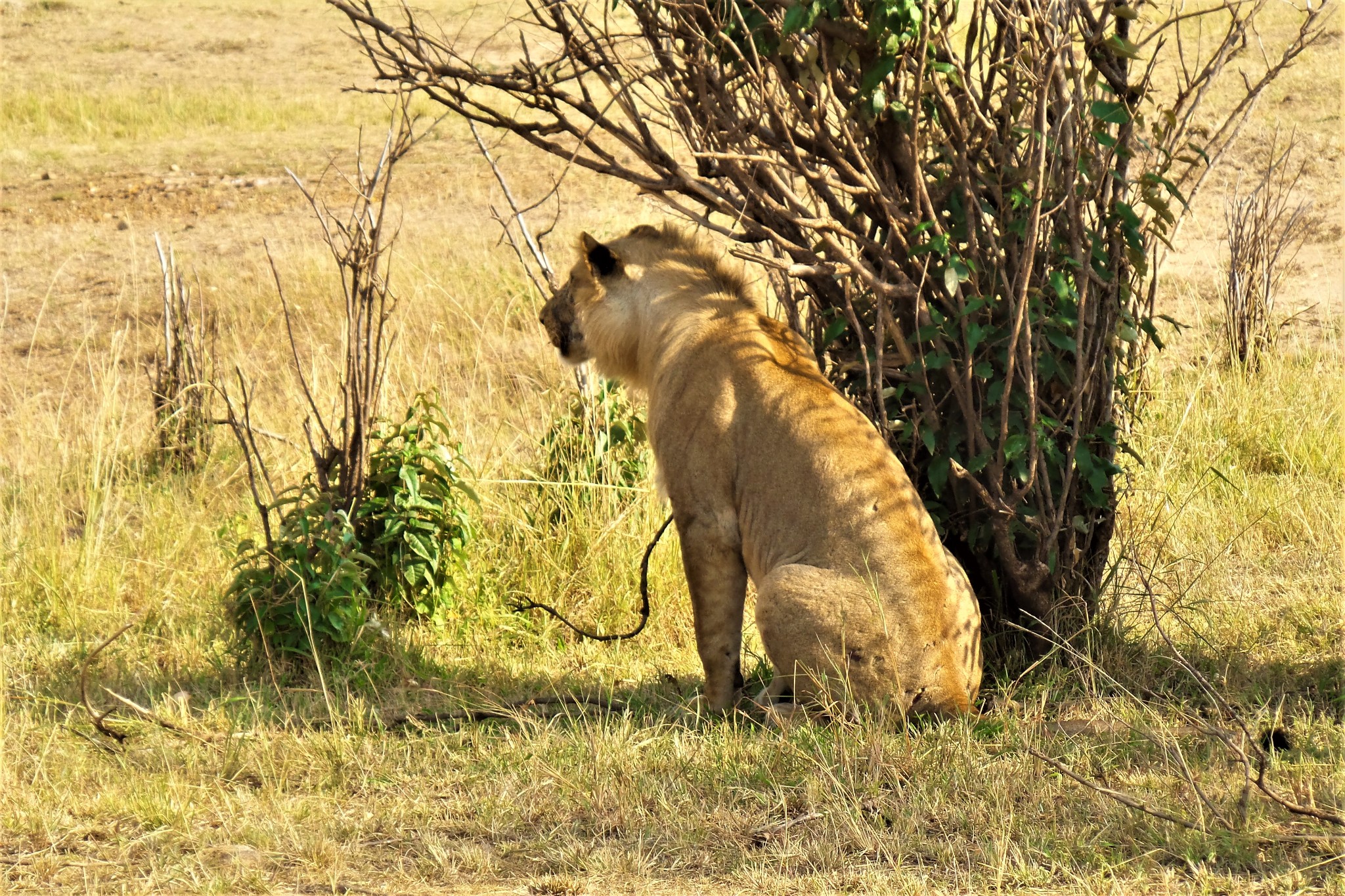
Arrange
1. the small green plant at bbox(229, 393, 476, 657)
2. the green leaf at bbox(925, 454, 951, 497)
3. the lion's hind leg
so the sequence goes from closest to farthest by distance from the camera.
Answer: the lion's hind leg → the green leaf at bbox(925, 454, 951, 497) → the small green plant at bbox(229, 393, 476, 657)

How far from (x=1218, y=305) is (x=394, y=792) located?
7.71m

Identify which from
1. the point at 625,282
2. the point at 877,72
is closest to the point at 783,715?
the point at 625,282

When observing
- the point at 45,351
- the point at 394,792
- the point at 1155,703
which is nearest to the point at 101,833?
the point at 394,792

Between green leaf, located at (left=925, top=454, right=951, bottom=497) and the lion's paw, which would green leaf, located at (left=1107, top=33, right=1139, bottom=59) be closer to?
green leaf, located at (left=925, top=454, right=951, bottom=497)

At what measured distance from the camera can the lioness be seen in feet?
14.7

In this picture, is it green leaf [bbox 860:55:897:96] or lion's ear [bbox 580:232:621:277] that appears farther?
lion's ear [bbox 580:232:621:277]

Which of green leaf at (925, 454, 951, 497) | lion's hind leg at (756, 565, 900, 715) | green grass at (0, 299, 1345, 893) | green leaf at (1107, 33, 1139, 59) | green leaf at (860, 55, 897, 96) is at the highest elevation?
green leaf at (1107, 33, 1139, 59)

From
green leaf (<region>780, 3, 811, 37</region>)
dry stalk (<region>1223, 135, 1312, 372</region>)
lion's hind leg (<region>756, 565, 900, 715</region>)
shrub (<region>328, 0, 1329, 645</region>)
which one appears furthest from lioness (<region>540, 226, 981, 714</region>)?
dry stalk (<region>1223, 135, 1312, 372</region>)

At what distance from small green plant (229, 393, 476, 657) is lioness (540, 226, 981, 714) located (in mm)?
1218

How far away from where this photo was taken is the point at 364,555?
219 inches

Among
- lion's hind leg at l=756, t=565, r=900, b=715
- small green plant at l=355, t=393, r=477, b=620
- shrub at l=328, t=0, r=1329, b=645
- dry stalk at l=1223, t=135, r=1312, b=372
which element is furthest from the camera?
dry stalk at l=1223, t=135, r=1312, b=372

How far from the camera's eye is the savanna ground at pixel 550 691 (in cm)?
386

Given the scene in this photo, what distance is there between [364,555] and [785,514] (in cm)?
193

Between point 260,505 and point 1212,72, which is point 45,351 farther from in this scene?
point 1212,72
